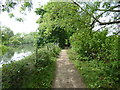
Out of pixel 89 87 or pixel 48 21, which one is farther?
pixel 48 21

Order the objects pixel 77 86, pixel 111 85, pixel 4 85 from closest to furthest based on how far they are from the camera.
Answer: pixel 4 85 → pixel 111 85 → pixel 77 86

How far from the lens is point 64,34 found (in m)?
21.1

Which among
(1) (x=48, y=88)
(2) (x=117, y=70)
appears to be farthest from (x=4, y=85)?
(2) (x=117, y=70)

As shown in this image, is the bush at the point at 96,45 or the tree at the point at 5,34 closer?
the tree at the point at 5,34

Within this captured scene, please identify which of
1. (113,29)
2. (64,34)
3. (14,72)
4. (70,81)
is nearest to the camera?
(14,72)

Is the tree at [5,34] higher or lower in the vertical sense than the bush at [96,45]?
higher

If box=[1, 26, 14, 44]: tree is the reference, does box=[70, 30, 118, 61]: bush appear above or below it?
below

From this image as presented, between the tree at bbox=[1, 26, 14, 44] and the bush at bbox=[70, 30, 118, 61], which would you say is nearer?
the tree at bbox=[1, 26, 14, 44]

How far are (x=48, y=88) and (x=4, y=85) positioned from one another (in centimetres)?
168

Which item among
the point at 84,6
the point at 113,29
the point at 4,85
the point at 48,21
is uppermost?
the point at 84,6

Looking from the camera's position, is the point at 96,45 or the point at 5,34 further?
the point at 96,45

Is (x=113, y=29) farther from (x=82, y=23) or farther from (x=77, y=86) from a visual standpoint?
(x=77, y=86)

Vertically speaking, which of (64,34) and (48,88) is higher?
(64,34)

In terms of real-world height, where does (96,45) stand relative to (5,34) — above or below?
below
